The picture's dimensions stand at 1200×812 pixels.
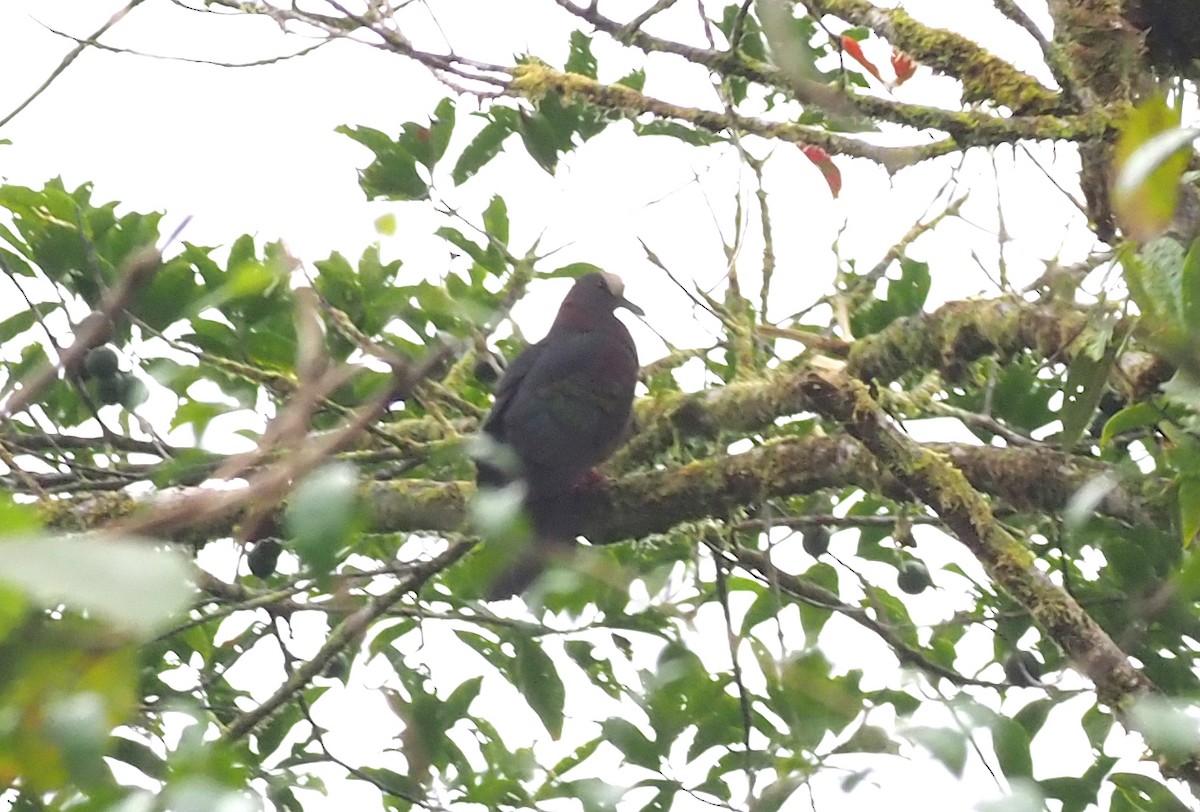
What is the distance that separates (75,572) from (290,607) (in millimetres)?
2209

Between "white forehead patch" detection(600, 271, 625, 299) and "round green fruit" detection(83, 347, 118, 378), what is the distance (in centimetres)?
209

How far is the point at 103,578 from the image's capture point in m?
0.47

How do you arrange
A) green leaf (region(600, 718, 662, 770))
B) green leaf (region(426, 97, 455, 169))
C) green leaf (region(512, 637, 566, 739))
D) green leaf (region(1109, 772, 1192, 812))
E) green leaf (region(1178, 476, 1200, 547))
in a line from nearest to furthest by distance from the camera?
1. green leaf (region(1178, 476, 1200, 547))
2. green leaf (region(1109, 772, 1192, 812))
3. green leaf (region(600, 718, 662, 770))
4. green leaf (region(512, 637, 566, 739))
5. green leaf (region(426, 97, 455, 169))

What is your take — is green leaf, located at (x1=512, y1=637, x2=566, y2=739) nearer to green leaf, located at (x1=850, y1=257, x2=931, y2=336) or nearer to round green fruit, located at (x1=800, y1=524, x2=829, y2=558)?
round green fruit, located at (x1=800, y1=524, x2=829, y2=558)

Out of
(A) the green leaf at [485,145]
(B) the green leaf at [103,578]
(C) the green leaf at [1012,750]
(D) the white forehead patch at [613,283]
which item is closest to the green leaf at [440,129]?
(A) the green leaf at [485,145]

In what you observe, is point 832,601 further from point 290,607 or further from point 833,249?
point 290,607

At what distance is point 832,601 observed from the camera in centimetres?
303

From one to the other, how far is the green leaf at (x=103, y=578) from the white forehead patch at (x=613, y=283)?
423 centimetres

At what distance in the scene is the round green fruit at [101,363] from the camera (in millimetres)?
2893

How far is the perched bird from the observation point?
2985mm

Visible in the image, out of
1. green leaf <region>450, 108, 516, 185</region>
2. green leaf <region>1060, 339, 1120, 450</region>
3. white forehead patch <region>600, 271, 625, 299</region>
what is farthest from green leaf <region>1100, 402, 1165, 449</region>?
white forehead patch <region>600, 271, 625, 299</region>

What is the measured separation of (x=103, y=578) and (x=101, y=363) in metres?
2.61

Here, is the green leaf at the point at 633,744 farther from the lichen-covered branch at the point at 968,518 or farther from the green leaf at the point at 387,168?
the green leaf at the point at 387,168

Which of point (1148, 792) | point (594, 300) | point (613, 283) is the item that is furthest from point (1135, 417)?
point (613, 283)
